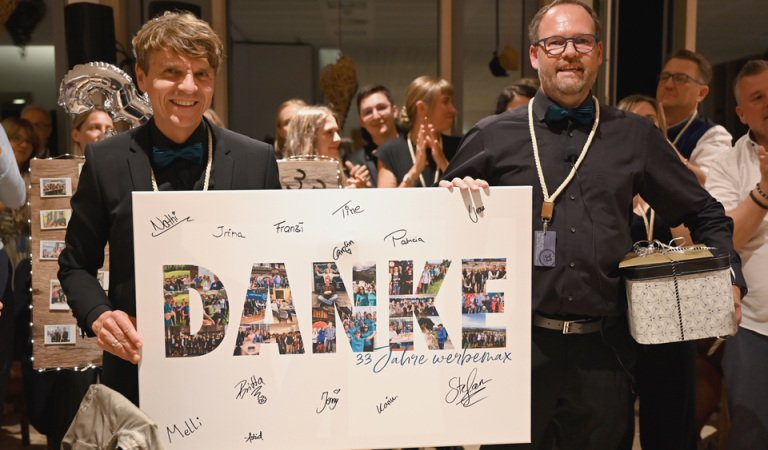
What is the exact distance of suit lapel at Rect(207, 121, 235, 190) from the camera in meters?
1.83

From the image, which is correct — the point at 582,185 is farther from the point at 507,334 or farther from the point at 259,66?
the point at 259,66

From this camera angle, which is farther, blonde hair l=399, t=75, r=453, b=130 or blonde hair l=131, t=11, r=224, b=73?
blonde hair l=399, t=75, r=453, b=130

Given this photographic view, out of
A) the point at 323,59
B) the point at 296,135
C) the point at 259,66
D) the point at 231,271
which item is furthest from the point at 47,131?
the point at 231,271

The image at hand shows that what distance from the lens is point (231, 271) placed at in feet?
5.60

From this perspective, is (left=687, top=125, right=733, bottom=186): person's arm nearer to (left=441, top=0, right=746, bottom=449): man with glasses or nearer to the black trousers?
(left=441, top=0, right=746, bottom=449): man with glasses

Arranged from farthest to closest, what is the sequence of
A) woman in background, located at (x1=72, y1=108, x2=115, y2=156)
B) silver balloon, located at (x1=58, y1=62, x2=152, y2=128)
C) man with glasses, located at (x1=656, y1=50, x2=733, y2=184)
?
man with glasses, located at (x1=656, y1=50, x2=733, y2=184) → woman in background, located at (x1=72, y1=108, x2=115, y2=156) → silver balloon, located at (x1=58, y1=62, x2=152, y2=128)

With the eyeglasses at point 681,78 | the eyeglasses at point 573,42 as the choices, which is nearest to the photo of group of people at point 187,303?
the eyeglasses at point 573,42

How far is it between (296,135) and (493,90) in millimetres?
2464

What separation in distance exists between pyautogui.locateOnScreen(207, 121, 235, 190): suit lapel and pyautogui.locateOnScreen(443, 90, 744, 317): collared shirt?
2.16 ft

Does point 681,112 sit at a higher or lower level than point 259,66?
lower

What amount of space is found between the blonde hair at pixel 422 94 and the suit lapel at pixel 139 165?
6.96ft

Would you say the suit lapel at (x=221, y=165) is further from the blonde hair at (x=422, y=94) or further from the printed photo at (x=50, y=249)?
the blonde hair at (x=422, y=94)

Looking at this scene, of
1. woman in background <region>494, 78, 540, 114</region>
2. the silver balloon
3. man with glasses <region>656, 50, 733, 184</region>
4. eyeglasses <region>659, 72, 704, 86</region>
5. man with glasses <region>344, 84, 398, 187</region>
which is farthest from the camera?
man with glasses <region>344, 84, 398, 187</region>
